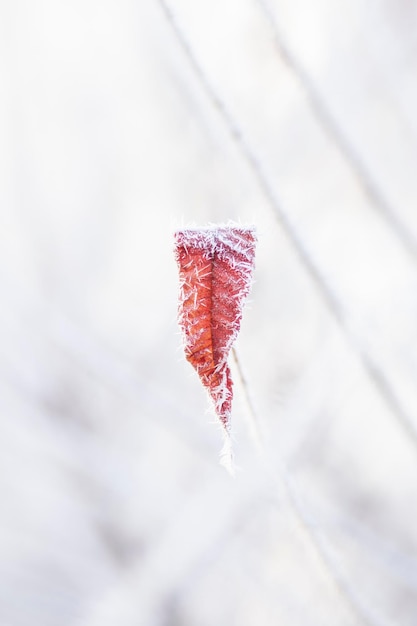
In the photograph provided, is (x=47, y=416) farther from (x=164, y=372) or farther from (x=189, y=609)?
(x=189, y=609)

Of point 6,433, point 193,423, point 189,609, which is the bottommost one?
point 189,609

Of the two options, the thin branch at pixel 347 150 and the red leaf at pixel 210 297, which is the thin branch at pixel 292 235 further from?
the red leaf at pixel 210 297

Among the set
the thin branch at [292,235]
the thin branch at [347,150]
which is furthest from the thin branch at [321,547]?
the thin branch at [347,150]

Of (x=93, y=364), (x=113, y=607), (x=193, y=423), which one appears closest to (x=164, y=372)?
(x=93, y=364)

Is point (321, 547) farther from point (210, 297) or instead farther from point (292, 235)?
point (210, 297)

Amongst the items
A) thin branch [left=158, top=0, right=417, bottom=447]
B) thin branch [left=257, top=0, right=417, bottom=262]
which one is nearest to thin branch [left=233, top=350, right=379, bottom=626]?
thin branch [left=158, top=0, right=417, bottom=447]

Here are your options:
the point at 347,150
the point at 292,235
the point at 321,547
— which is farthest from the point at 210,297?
the point at 347,150
